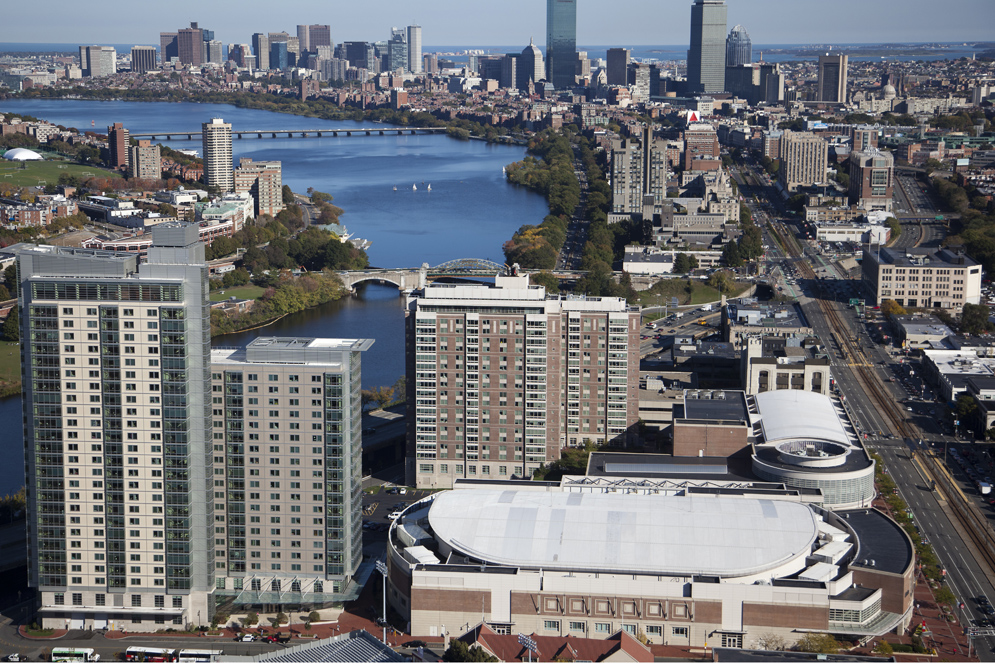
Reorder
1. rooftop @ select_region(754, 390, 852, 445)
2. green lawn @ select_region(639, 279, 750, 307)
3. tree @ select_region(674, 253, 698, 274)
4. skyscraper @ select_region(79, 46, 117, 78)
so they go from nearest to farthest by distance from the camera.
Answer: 1. rooftop @ select_region(754, 390, 852, 445)
2. green lawn @ select_region(639, 279, 750, 307)
3. tree @ select_region(674, 253, 698, 274)
4. skyscraper @ select_region(79, 46, 117, 78)

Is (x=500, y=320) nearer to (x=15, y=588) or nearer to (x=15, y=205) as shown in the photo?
(x=15, y=588)

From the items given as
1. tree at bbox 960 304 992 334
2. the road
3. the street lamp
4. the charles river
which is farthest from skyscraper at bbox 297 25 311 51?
the street lamp

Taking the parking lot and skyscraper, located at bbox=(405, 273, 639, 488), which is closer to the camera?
the parking lot

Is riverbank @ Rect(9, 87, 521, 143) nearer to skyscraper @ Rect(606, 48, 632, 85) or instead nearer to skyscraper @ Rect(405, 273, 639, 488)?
skyscraper @ Rect(606, 48, 632, 85)

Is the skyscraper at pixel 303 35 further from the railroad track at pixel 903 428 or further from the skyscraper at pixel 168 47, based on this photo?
the railroad track at pixel 903 428

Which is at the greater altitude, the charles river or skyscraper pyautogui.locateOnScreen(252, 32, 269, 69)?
skyscraper pyautogui.locateOnScreen(252, 32, 269, 69)

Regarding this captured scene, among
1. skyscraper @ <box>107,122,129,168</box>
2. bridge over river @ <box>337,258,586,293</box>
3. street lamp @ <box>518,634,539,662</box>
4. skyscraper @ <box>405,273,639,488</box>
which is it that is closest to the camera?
street lamp @ <box>518,634,539,662</box>

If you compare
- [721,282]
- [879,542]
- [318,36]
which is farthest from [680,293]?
[318,36]
